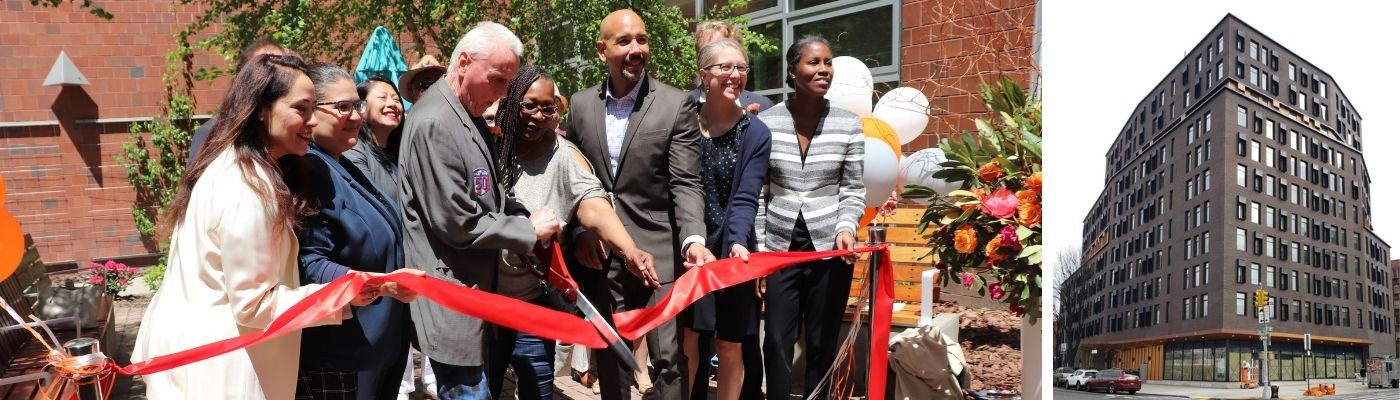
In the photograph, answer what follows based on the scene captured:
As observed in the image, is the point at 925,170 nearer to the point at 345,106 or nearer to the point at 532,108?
the point at 532,108

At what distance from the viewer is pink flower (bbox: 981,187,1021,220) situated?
14.7ft

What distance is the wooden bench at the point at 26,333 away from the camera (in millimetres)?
4270

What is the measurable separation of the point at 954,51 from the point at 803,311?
12.4 ft

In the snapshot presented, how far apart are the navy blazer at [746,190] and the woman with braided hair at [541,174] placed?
18.8 inches

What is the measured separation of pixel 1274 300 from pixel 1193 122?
1.06ft

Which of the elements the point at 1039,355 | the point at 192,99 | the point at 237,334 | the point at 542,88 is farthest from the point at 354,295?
the point at 192,99

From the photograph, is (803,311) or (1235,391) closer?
(1235,391)

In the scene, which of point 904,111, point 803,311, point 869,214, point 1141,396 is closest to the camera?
point 1141,396

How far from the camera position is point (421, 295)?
112 inches

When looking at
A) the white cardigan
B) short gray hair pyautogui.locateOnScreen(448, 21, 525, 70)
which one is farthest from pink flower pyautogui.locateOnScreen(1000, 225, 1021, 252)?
the white cardigan

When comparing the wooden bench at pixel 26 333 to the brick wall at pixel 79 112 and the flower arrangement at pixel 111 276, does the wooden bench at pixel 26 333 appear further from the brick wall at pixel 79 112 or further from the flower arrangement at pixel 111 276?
the brick wall at pixel 79 112

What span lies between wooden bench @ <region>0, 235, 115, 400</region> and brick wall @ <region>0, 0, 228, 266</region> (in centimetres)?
713

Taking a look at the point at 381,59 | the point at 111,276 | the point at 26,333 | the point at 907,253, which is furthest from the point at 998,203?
the point at 111,276

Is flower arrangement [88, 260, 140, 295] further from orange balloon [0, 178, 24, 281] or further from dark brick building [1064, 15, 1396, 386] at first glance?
dark brick building [1064, 15, 1396, 386]
